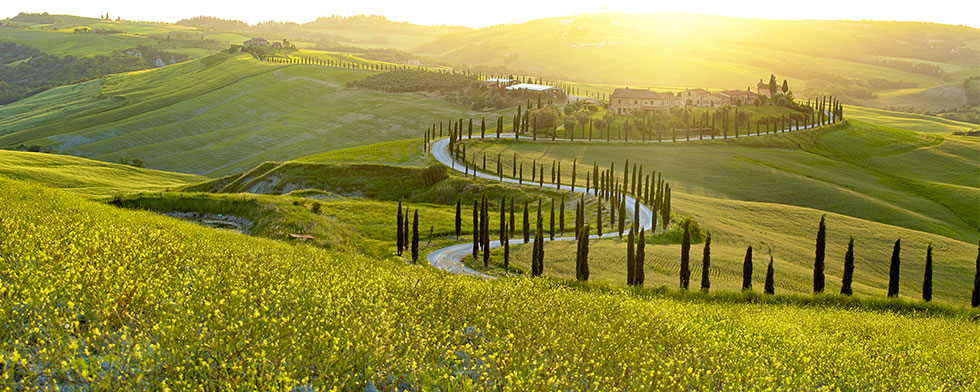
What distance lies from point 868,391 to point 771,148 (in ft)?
460

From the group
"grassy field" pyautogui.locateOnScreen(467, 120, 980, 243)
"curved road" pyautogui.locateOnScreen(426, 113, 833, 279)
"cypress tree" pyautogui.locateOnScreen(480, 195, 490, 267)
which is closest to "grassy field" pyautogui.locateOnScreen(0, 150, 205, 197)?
"curved road" pyautogui.locateOnScreen(426, 113, 833, 279)

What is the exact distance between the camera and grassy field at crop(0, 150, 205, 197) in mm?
85012

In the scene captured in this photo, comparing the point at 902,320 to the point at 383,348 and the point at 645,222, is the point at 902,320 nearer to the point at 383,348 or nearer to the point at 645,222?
the point at 383,348

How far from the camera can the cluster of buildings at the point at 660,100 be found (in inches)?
6919

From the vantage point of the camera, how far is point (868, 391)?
1842cm

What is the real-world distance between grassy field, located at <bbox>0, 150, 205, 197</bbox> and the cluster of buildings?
113 meters

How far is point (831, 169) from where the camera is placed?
424 ft

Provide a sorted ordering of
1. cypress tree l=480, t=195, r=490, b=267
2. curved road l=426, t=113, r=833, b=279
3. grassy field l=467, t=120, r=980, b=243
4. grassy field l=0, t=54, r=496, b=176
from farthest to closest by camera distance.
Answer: grassy field l=0, t=54, r=496, b=176, grassy field l=467, t=120, r=980, b=243, cypress tree l=480, t=195, r=490, b=267, curved road l=426, t=113, r=833, b=279

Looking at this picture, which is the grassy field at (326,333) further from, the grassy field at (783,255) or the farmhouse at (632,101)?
the farmhouse at (632,101)

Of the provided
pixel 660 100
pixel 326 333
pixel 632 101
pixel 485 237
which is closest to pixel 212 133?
pixel 632 101

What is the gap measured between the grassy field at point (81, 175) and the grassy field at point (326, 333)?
72.8 meters

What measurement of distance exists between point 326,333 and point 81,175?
10286 centimetres

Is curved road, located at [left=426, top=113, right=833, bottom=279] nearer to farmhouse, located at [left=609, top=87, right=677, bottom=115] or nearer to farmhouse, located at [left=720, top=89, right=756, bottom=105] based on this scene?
farmhouse, located at [left=609, top=87, right=677, bottom=115]

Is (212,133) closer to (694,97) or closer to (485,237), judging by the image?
(485,237)
